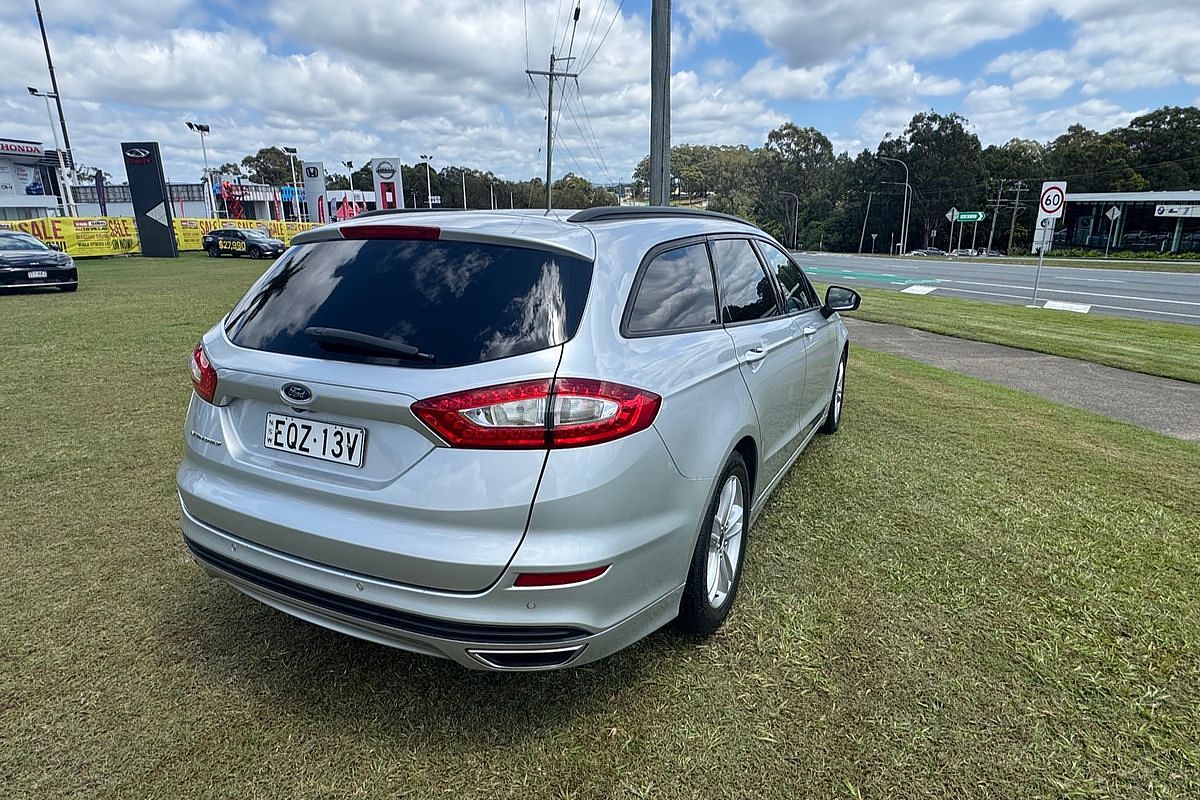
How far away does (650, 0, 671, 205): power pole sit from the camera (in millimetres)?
10695

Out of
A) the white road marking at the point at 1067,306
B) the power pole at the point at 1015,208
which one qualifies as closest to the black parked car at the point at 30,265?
the white road marking at the point at 1067,306

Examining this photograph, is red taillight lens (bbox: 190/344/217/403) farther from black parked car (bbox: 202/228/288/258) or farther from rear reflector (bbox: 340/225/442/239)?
black parked car (bbox: 202/228/288/258)

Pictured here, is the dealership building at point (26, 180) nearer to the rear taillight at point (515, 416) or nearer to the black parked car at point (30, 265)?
the black parked car at point (30, 265)

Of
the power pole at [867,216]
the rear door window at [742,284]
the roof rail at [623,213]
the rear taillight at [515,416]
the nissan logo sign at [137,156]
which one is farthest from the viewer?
the power pole at [867,216]

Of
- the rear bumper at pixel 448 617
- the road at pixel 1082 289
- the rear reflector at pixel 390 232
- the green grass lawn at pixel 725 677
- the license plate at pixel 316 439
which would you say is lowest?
the road at pixel 1082 289

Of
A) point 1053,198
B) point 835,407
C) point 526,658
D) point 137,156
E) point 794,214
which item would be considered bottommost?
point 835,407

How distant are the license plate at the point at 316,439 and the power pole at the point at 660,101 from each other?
9765 mm

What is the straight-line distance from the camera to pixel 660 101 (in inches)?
431

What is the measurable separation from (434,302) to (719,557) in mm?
1530

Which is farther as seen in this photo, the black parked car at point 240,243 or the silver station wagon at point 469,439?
the black parked car at point 240,243

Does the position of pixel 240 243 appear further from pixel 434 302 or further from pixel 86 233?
pixel 434 302

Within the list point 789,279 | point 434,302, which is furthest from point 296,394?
point 789,279

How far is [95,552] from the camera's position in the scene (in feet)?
10.6

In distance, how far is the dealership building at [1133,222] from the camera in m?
54.5
